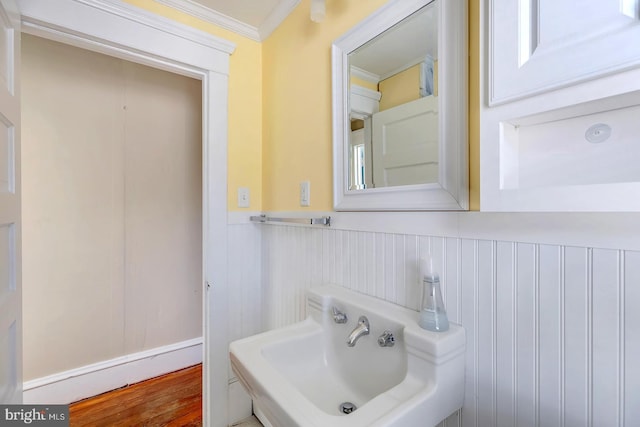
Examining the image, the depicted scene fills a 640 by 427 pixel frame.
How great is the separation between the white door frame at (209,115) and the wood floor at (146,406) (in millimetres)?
286

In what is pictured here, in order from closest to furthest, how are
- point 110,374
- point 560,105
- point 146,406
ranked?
point 560,105
point 146,406
point 110,374

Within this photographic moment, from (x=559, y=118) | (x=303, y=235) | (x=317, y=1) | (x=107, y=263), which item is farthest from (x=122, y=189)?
(x=559, y=118)

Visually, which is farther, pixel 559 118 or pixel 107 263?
pixel 107 263

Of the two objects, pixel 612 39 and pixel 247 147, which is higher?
pixel 247 147

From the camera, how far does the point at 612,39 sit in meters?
0.41

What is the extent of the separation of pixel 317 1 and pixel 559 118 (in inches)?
37.2

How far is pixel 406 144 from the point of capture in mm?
901

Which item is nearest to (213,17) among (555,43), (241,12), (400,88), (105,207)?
(241,12)

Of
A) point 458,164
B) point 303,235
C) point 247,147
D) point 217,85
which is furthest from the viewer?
point 247,147

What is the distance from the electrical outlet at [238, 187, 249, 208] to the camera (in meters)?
1.59

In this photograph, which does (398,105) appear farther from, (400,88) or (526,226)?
(526,226)

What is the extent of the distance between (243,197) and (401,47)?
1.06 m

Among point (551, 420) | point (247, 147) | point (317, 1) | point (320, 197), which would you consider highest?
point (317, 1)

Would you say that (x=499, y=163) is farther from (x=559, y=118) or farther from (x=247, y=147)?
(x=247, y=147)
